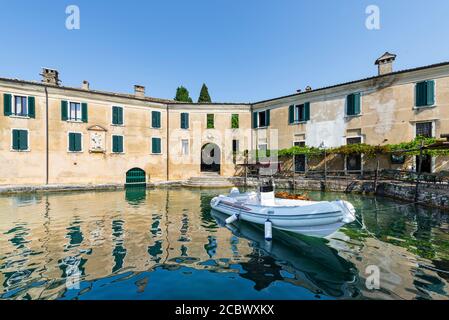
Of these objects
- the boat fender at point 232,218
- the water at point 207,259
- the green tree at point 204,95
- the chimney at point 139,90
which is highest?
the green tree at point 204,95

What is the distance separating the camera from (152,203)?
45.3 ft

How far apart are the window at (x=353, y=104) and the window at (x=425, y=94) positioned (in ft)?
11.8

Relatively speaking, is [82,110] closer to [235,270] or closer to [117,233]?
[117,233]

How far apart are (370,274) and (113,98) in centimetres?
2241

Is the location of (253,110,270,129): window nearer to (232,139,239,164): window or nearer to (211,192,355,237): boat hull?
(232,139,239,164): window

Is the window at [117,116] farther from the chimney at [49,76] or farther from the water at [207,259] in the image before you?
the water at [207,259]

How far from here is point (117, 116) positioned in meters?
21.8

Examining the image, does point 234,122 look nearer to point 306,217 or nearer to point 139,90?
point 139,90

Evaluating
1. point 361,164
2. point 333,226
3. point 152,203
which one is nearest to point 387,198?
point 361,164

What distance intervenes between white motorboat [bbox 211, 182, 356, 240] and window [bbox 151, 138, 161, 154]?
15.2 metres

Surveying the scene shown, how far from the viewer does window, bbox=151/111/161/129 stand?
2338cm

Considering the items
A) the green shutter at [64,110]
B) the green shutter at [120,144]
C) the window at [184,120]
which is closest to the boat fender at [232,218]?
the green shutter at [120,144]

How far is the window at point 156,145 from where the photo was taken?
23328 mm

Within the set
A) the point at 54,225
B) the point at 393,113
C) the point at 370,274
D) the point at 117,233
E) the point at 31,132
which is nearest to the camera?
the point at 370,274
